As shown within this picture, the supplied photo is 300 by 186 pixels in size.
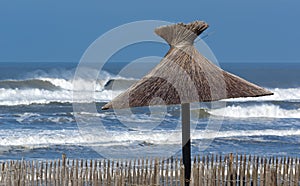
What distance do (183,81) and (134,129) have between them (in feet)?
42.1

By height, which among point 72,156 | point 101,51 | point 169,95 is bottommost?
point 72,156

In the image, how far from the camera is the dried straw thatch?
702cm

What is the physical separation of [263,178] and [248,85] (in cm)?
119

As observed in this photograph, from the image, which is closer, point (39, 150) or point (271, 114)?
point (39, 150)

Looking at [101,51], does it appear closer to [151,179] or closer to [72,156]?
[151,179]

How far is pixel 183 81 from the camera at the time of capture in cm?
712

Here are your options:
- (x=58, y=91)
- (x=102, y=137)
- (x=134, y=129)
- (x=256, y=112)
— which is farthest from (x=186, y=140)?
(x=58, y=91)

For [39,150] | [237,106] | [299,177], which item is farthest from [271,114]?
[299,177]

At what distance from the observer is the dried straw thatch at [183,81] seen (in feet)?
23.0

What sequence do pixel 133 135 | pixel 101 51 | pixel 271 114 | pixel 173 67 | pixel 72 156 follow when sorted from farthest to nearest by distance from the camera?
1. pixel 271 114
2. pixel 133 135
3. pixel 72 156
4. pixel 173 67
5. pixel 101 51

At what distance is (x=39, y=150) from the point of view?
15.0m

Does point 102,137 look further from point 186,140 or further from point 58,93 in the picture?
point 58,93

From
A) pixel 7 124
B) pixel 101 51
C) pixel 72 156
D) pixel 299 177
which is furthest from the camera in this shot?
pixel 7 124

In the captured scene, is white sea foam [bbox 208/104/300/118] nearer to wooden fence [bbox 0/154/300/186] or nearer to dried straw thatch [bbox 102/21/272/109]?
wooden fence [bbox 0/154/300/186]
